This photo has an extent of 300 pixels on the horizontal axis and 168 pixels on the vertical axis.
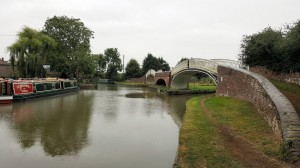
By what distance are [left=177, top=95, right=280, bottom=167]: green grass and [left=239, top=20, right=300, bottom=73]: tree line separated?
3.65m

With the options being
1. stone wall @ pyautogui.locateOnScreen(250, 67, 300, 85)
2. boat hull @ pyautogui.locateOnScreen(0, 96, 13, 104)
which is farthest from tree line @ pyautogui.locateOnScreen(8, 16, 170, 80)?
stone wall @ pyautogui.locateOnScreen(250, 67, 300, 85)

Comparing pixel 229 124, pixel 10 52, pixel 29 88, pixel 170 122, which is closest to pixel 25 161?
pixel 229 124

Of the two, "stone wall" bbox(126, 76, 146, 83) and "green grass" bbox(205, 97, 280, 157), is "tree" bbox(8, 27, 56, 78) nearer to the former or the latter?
"green grass" bbox(205, 97, 280, 157)

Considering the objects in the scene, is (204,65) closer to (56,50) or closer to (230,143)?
→ (230,143)

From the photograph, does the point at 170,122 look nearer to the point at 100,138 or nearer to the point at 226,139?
the point at 100,138

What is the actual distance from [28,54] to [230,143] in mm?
33304

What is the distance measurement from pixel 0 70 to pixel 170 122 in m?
45.6

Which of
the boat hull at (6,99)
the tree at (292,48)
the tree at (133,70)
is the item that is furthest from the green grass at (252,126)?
the tree at (133,70)

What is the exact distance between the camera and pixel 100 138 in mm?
10805

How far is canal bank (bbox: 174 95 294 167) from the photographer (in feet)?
22.7

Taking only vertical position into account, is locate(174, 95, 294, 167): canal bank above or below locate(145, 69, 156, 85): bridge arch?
below

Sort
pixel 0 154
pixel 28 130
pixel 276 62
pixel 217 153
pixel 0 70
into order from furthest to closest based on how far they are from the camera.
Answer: pixel 0 70 → pixel 276 62 → pixel 28 130 → pixel 0 154 → pixel 217 153

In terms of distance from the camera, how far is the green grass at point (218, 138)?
A: 706 cm

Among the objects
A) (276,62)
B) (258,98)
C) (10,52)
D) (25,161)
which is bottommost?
(25,161)
